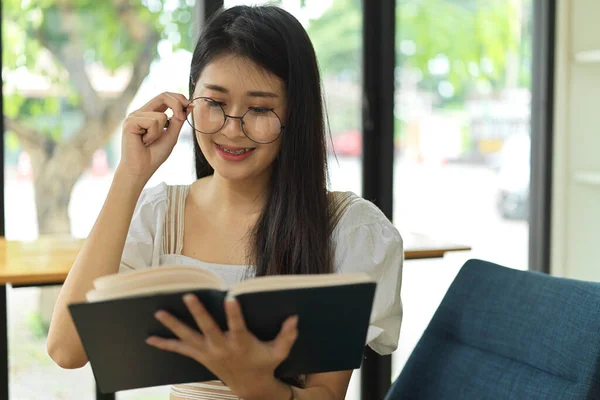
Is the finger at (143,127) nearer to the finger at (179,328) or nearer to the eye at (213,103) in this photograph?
the eye at (213,103)

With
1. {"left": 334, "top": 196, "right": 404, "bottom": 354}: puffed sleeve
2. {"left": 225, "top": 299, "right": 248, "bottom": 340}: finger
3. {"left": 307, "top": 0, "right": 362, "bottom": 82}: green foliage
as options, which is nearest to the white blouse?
{"left": 334, "top": 196, "right": 404, "bottom": 354}: puffed sleeve

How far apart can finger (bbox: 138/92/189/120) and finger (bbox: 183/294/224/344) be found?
0.58 m

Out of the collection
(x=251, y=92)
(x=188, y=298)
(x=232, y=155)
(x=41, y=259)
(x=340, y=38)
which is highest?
(x=340, y=38)

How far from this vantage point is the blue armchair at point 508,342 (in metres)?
1.41

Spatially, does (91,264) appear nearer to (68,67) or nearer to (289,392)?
(289,392)

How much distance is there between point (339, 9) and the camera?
3.12 meters

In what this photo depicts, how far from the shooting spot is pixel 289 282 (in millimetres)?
1025

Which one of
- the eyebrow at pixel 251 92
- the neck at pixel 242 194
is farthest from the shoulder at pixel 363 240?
the eyebrow at pixel 251 92

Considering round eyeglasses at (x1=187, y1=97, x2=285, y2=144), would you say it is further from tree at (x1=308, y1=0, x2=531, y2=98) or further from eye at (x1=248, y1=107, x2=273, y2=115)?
tree at (x1=308, y1=0, x2=531, y2=98)

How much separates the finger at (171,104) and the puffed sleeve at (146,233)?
20 centimetres

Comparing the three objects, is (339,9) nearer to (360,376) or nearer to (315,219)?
(360,376)

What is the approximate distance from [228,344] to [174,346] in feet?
0.24

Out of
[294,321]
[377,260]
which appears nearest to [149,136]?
[377,260]

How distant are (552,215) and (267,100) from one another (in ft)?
8.25
